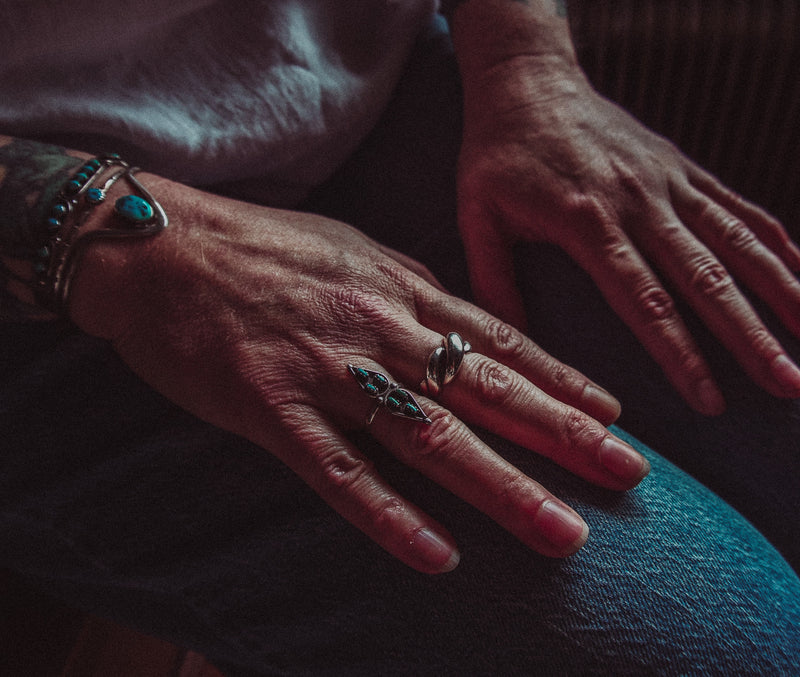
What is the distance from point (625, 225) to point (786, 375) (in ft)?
0.84

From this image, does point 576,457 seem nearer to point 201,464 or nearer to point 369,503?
point 369,503

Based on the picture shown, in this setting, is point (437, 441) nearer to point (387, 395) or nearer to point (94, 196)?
point (387, 395)

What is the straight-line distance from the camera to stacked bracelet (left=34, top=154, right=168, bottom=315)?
1.76ft

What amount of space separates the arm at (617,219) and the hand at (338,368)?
0.49 ft

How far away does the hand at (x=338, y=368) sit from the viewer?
0.50 metres

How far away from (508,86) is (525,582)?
0.68 meters

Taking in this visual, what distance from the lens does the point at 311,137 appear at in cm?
73

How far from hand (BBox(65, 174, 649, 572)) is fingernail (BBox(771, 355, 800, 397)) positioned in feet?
0.71

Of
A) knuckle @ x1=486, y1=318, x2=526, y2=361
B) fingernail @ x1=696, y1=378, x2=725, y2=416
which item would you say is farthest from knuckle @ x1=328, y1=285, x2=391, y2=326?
fingernail @ x1=696, y1=378, x2=725, y2=416

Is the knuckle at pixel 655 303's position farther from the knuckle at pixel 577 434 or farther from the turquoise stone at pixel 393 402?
the turquoise stone at pixel 393 402

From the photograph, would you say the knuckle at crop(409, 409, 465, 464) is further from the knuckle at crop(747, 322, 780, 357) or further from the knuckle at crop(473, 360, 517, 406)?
the knuckle at crop(747, 322, 780, 357)

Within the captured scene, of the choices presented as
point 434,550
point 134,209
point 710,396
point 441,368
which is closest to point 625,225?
point 710,396

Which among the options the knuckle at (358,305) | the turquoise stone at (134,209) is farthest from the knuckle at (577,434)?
the turquoise stone at (134,209)

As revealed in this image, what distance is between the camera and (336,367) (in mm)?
532
